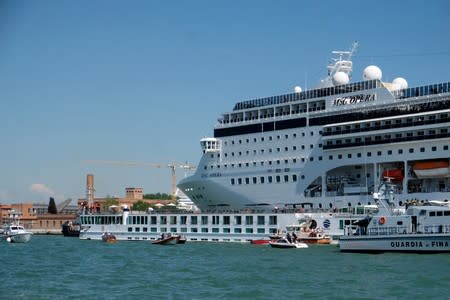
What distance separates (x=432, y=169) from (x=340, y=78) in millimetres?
11877

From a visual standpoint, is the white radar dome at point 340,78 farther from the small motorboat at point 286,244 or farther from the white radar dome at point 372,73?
the small motorboat at point 286,244

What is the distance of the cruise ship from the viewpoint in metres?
56.6

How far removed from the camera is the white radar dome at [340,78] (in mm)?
64125

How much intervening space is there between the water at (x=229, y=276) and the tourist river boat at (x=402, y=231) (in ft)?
2.66

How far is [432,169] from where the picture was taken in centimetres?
5569

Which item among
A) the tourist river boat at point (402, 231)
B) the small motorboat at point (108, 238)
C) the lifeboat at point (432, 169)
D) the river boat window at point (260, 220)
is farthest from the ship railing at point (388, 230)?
the small motorboat at point (108, 238)

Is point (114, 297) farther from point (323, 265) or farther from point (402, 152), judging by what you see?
point (402, 152)

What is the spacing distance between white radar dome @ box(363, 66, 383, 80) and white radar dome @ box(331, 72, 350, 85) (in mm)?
1675

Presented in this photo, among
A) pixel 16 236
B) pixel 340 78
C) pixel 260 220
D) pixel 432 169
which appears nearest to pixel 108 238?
pixel 16 236

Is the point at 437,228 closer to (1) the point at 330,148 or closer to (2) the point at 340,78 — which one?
(1) the point at 330,148

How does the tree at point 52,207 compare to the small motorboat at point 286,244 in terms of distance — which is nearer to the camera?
the small motorboat at point 286,244

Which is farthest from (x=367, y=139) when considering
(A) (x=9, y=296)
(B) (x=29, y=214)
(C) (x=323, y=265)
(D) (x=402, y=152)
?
(B) (x=29, y=214)

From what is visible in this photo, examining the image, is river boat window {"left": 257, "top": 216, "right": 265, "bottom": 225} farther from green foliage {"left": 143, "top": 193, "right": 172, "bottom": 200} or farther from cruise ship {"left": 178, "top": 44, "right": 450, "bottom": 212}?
green foliage {"left": 143, "top": 193, "right": 172, "bottom": 200}

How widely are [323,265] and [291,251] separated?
11.9m
